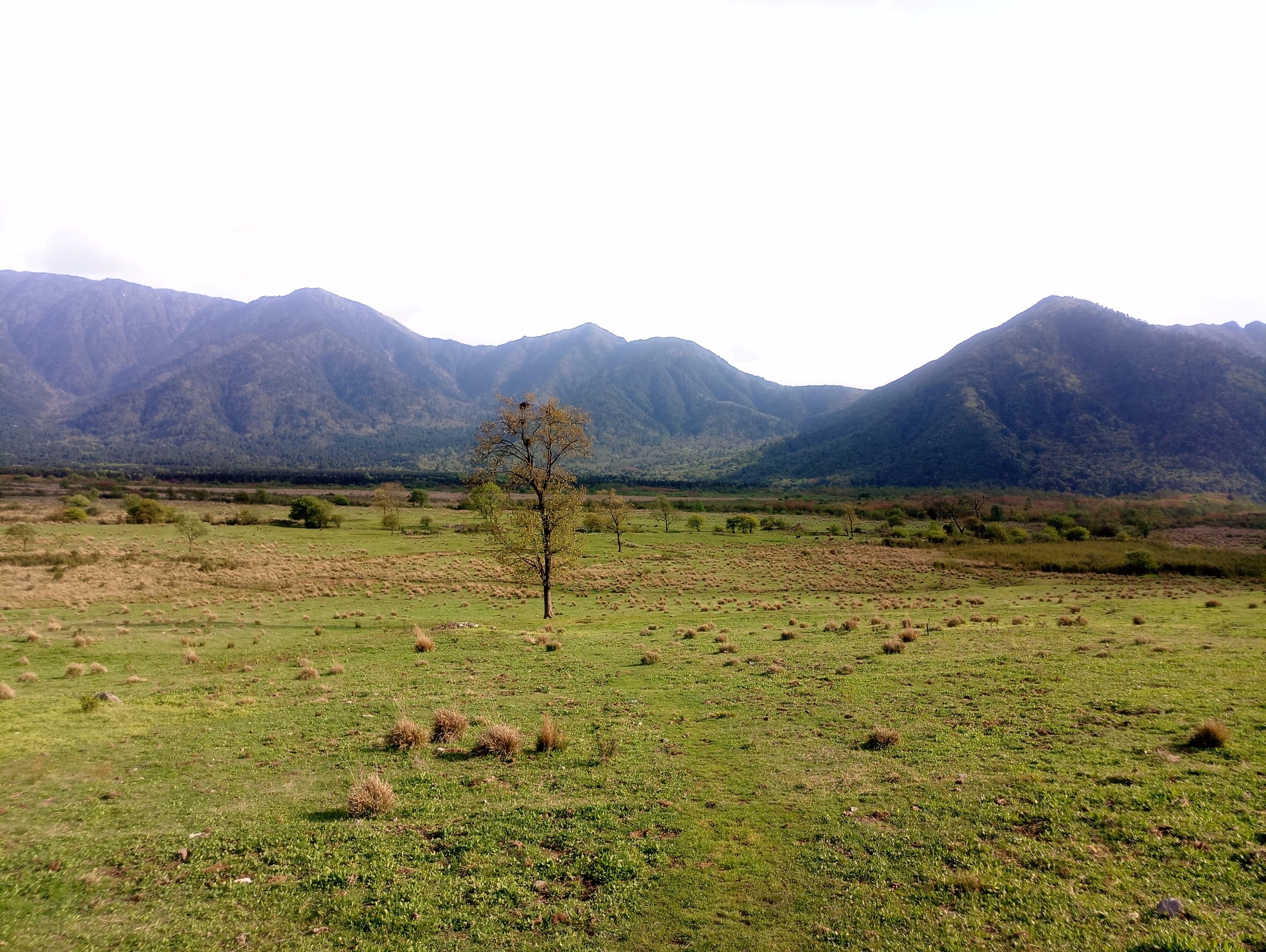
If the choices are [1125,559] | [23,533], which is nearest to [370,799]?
[23,533]

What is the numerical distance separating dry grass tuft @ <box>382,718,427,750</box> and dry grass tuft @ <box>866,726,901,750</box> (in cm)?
984

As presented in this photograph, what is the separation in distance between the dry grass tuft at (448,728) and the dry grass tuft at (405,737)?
0.92 ft

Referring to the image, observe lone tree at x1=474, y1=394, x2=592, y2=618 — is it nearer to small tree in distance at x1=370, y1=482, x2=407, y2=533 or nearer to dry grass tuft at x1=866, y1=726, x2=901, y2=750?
dry grass tuft at x1=866, y1=726, x2=901, y2=750

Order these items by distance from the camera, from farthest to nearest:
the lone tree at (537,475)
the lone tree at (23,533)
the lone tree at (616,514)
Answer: the lone tree at (616,514)
the lone tree at (23,533)
the lone tree at (537,475)

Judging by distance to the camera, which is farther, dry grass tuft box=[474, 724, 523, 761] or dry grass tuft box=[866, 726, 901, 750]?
dry grass tuft box=[474, 724, 523, 761]

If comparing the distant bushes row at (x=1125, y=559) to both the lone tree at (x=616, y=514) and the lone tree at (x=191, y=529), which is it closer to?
the lone tree at (x=616, y=514)

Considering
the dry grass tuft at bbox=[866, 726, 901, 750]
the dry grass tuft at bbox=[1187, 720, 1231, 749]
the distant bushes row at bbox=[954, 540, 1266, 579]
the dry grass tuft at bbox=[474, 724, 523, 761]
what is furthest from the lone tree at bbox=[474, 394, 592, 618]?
the distant bushes row at bbox=[954, 540, 1266, 579]

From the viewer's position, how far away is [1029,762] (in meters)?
11.0

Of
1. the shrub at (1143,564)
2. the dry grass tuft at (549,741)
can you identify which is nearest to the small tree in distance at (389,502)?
the dry grass tuft at (549,741)

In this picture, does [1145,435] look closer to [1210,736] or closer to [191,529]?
[1210,736]

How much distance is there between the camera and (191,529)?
2393 inches

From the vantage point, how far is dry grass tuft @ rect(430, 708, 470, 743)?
13664 millimetres

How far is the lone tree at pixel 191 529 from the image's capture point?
199 feet

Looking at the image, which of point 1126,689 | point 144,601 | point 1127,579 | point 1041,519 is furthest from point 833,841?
point 1041,519
